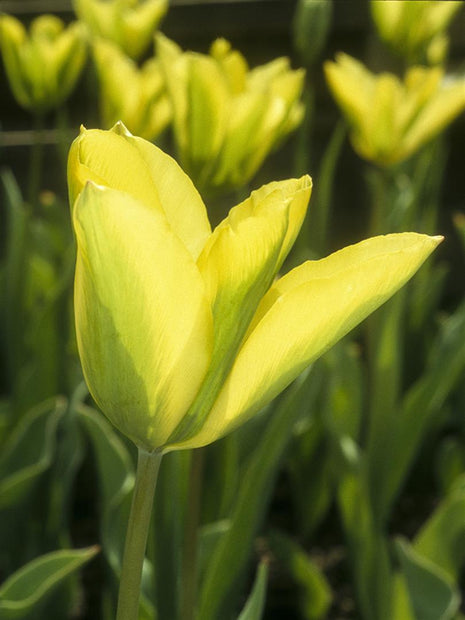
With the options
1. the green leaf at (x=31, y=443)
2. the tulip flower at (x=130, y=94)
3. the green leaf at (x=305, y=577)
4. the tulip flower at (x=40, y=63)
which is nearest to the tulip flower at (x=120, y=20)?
the tulip flower at (x=40, y=63)

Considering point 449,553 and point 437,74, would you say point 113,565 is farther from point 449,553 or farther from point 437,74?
point 437,74

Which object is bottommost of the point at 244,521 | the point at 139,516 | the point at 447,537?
the point at 447,537

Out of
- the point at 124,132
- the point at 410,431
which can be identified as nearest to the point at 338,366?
the point at 410,431

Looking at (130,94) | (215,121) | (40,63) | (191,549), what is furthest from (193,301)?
(40,63)

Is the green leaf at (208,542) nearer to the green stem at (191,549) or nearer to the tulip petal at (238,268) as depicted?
the green stem at (191,549)

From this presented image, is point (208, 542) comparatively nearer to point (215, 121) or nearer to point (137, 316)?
point (215, 121)

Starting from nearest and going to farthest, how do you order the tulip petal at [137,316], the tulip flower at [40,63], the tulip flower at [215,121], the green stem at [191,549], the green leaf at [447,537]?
the tulip petal at [137,316] → the green stem at [191,549] → the tulip flower at [215,121] → the green leaf at [447,537] → the tulip flower at [40,63]
